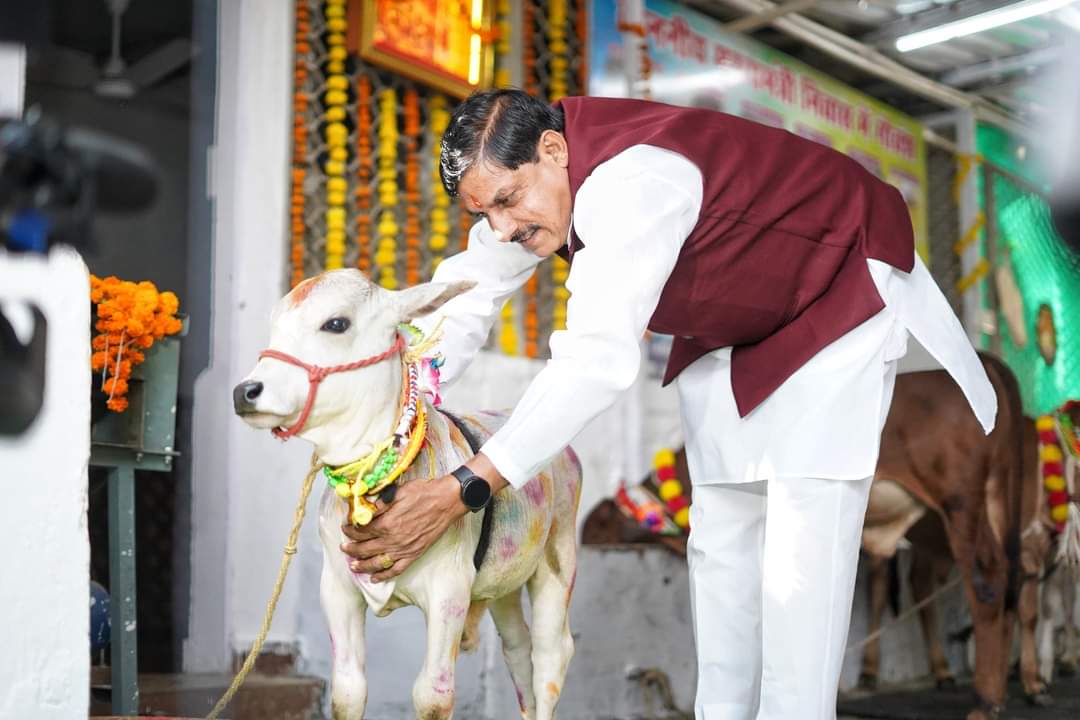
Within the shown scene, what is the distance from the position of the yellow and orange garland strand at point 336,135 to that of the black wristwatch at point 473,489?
267 centimetres

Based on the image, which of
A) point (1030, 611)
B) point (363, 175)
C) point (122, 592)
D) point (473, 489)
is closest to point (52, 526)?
point (122, 592)

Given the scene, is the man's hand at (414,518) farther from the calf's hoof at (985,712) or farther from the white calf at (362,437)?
the calf's hoof at (985,712)

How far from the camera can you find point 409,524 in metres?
2.03

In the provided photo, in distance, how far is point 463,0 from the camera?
16.4 ft

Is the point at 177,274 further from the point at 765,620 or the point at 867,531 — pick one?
the point at 765,620

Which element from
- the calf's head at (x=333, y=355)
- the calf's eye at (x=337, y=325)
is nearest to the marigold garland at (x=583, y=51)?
the calf's head at (x=333, y=355)

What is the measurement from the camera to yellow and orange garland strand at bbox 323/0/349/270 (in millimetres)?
4578

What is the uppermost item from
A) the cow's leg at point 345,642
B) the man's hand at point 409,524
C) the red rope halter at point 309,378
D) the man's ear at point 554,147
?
the man's ear at point 554,147

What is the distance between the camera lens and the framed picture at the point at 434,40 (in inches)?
182

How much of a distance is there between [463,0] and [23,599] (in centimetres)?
334

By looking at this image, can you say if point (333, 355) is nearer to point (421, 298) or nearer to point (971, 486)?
point (421, 298)

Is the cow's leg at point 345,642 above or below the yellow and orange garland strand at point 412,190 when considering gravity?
below

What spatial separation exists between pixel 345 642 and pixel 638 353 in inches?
30.1

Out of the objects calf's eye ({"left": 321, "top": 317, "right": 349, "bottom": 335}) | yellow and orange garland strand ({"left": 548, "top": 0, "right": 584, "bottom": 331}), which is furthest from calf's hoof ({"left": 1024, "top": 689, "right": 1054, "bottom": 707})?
calf's eye ({"left": 321, "top": 317, "right": 349, "bottom": 335})
